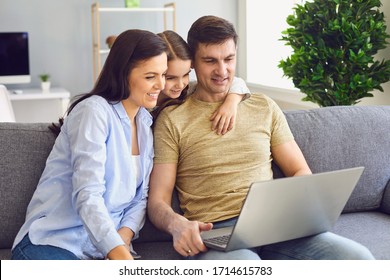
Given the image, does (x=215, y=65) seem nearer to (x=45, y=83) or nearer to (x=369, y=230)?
(x=369, y=230)

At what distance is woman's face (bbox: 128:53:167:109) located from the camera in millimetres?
1670

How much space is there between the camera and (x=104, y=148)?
1565 mm

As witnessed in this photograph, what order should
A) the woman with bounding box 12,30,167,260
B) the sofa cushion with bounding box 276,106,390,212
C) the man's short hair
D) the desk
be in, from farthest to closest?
1. the desk
2. the sofa cushion with bounding box 276,106,390,212
3. the man's short hair
4. the woman with bounding box 12,30,167,260

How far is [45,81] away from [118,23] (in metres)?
0.88

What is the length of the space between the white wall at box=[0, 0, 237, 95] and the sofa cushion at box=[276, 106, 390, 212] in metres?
3.88

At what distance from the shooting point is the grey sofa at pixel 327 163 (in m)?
1.78

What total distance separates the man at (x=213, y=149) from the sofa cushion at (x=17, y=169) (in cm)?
34

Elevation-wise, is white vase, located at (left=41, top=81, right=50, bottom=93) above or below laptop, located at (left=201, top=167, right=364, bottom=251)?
below

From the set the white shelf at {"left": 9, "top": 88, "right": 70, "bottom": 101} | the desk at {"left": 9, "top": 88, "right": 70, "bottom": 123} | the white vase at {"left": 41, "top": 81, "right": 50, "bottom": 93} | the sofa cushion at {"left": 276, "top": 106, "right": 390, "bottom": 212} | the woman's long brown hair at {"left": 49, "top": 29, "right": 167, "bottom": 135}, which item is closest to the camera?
the woman's long brown hair at {"left": 49, "top": 29, "right": 167, "bottom": 135}

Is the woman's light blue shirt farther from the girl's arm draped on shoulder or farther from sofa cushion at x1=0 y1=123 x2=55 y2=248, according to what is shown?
the girl's arm draped on shoulder

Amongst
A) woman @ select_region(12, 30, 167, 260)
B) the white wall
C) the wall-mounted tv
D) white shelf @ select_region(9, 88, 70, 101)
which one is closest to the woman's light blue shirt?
woman @ select_region(12, 30, 167, 260)

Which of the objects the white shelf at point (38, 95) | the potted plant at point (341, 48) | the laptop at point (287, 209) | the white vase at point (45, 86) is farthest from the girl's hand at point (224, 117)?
the white vase at point (45, 86)
